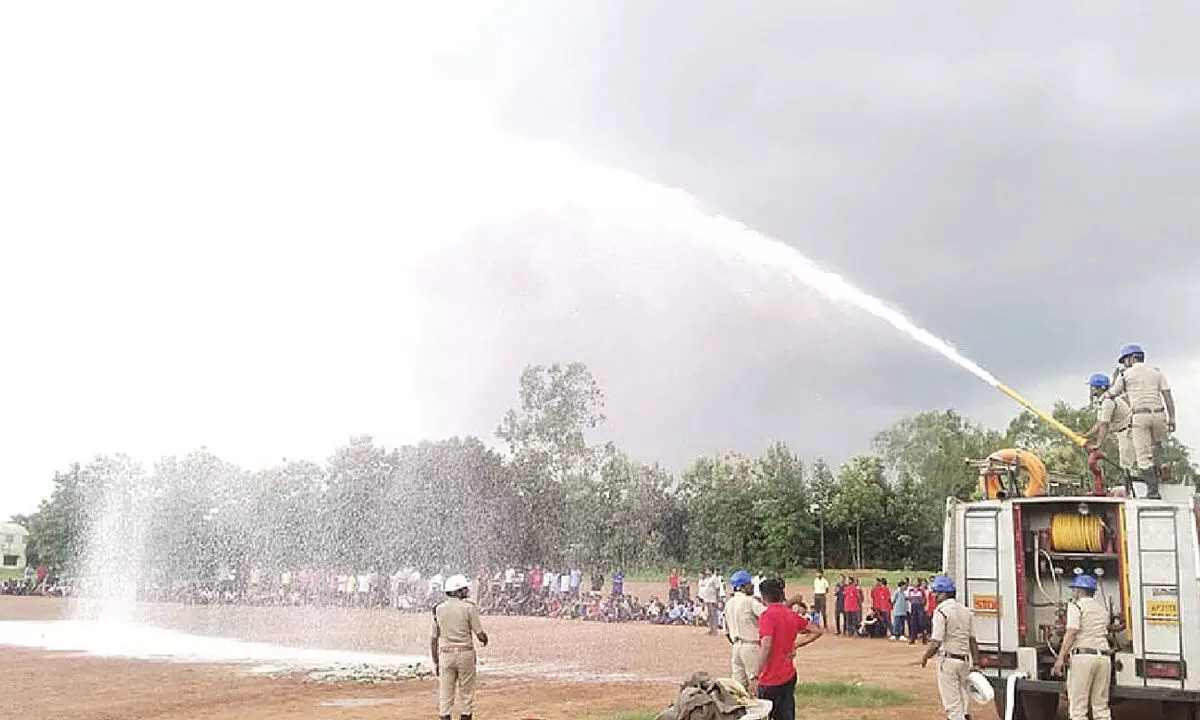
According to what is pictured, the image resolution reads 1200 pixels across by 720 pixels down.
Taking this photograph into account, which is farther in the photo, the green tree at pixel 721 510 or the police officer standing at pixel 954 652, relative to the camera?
the green tree at pixel 721 510

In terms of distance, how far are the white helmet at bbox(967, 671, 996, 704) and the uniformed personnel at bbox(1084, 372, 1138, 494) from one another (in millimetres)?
3182

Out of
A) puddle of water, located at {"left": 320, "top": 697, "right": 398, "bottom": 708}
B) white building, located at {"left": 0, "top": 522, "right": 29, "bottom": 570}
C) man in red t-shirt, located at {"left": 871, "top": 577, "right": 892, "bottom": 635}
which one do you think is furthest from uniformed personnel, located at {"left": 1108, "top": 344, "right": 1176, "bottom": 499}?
white building, located at {"left": 0, "top": 522, "right": 29, "bottom": 570}

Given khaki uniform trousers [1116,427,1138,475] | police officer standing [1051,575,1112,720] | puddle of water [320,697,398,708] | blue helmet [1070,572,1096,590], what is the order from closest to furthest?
police officer standing [1051,575,1112,720], blue helmet [1070,572,1096,590], khaki uniform trousers [1116,427,1138,475], puddle of water [320,697,398,708]

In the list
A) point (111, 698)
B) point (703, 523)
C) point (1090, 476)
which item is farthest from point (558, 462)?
point (1090, 476)

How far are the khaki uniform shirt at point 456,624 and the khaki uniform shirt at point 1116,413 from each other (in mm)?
7821

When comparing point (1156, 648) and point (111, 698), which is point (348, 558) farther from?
point (1156, 648)

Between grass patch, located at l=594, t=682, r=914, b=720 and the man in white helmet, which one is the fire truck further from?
the man in white helmet

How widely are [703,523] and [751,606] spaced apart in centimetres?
5064

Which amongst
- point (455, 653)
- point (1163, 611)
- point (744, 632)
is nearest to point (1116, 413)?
point (1163, 611)

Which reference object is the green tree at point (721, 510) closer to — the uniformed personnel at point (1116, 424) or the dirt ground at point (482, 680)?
the dirt ground at point (482, 680)

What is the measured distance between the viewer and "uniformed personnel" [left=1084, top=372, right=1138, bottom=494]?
12008 mm

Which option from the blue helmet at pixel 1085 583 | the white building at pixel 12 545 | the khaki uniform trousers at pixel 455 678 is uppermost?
the blue helmet at pixel 1085 583

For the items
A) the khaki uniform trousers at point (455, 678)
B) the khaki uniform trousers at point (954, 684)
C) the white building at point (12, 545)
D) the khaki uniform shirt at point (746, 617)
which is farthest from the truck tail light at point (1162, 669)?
the white building at point (12, 545)

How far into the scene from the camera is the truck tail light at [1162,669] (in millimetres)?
10266
